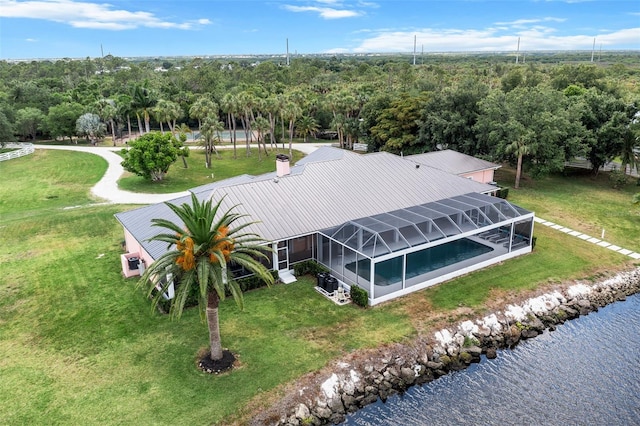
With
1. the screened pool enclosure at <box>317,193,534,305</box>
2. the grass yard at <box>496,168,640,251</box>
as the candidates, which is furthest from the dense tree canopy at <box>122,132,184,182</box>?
the grass yard at <box>496,168,640,251</box>

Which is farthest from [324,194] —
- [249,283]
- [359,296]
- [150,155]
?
[150,155]

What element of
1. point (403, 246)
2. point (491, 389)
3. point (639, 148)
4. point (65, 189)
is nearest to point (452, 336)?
point (491, 389)

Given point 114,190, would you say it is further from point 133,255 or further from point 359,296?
point 359,296

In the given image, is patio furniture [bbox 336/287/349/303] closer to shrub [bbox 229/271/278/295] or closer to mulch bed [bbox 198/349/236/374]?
shrub [bbox 229/271/278/295]

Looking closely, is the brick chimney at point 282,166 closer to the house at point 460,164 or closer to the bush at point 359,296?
the bush at point 359,296

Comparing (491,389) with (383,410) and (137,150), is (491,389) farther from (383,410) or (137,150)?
(137,150)
